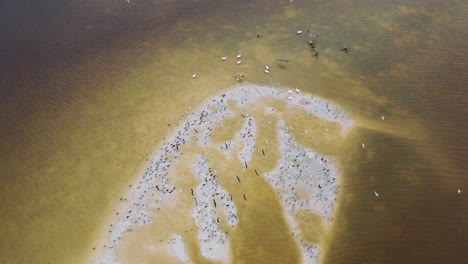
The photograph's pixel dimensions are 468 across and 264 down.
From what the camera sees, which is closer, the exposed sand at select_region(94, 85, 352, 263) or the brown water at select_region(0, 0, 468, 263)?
the exposed sand at select_region(94, 85, 352, 263)

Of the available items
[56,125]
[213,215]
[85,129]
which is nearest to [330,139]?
[213,215]

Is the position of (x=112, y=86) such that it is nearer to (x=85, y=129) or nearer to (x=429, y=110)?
(x=85, y=129)

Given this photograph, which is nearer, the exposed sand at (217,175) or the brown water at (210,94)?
the exposed sand at (217,175)

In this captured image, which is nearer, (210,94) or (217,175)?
→ (217,175)

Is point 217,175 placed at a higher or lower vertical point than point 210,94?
lower
